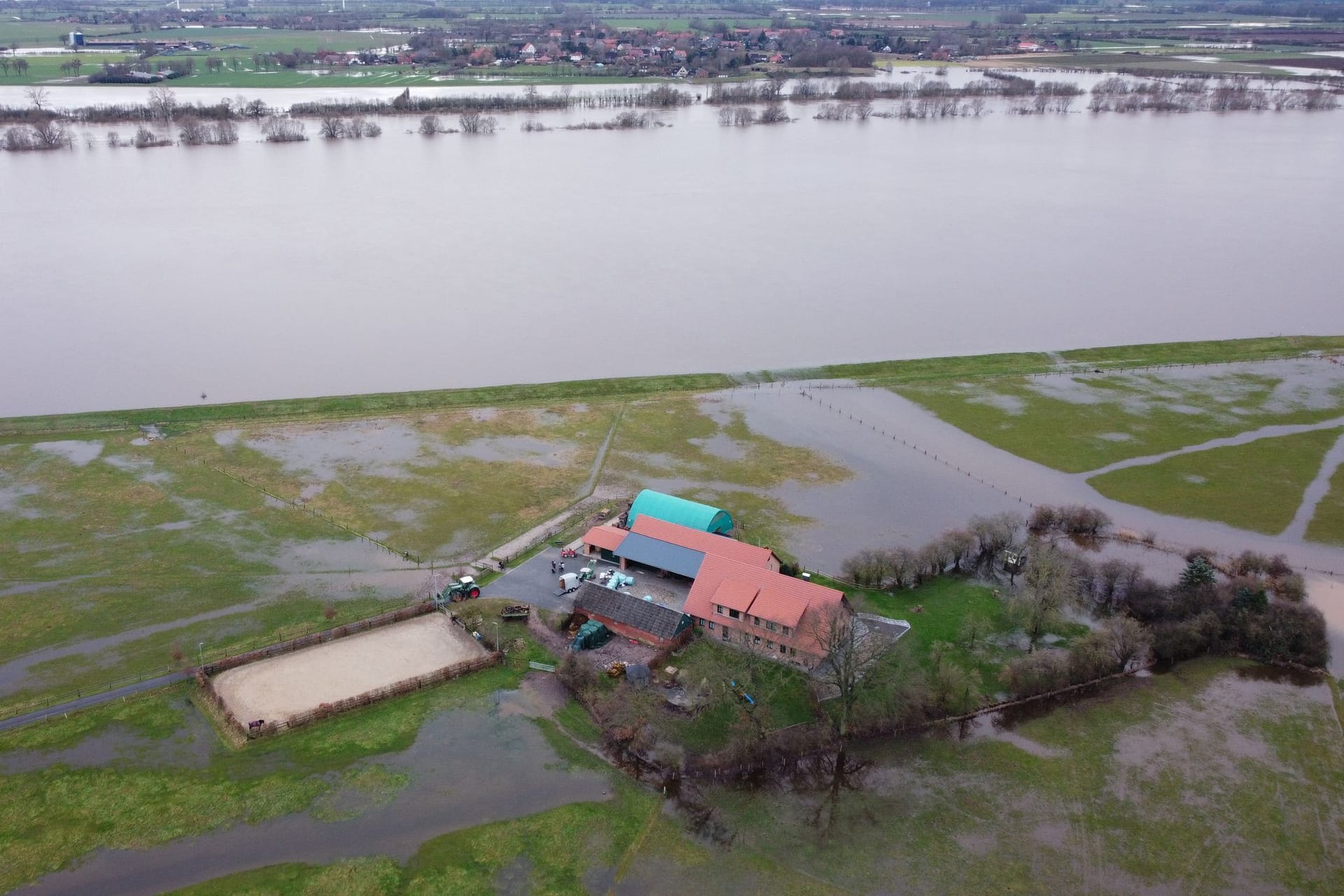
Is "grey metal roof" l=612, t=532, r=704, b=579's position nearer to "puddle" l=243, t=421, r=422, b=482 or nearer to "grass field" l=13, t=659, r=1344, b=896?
"grass field" l=13, t=659, r=1344, b=896

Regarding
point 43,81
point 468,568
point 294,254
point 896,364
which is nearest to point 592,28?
point 43,81

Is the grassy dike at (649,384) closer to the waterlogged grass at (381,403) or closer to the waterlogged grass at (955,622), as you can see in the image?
the waterlogged grass at (381,403)

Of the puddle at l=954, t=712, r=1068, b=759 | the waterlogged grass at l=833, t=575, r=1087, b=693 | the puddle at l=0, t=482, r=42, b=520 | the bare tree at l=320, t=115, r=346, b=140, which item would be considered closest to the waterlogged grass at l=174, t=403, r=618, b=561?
the puddle at l=0, t=482, r=42, b=520

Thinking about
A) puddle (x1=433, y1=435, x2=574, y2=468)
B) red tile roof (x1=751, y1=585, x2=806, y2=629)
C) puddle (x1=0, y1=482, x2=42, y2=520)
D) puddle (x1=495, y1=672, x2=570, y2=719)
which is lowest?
puddle (x1=495, y1=672, x2=570, y2=719)

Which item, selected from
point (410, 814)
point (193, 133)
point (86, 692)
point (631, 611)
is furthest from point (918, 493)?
point (193, 133)

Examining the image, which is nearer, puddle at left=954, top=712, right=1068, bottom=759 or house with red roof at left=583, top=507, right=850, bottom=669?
puddle at left=954, top=712, right=1068, bottom=759

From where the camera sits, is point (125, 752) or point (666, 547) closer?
point (125, 752)

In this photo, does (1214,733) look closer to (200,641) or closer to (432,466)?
(200,641)
